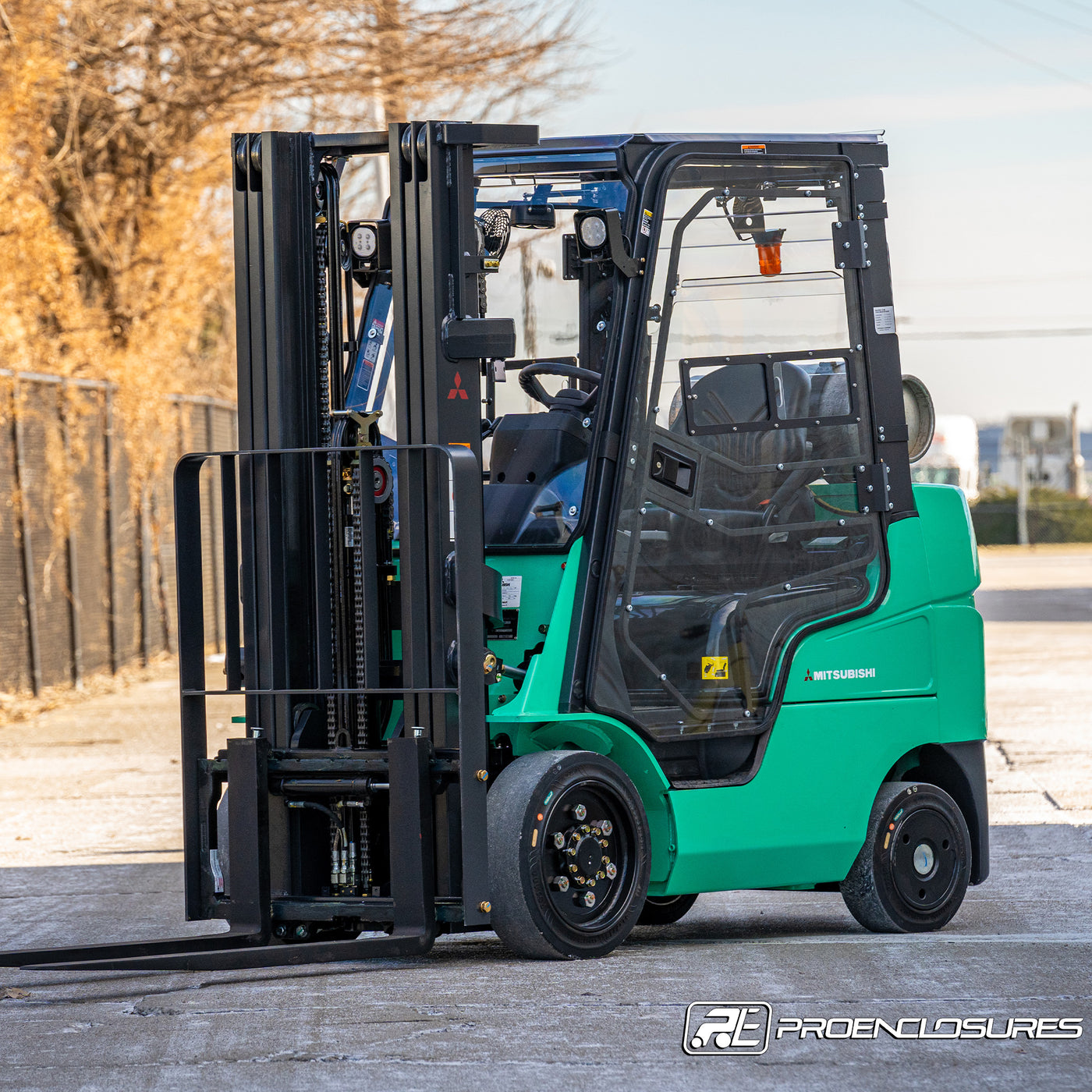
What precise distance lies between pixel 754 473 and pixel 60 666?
1224 cm

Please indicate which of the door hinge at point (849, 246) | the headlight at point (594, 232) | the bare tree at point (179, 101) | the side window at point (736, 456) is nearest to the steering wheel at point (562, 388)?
the side window at point (736, 456)

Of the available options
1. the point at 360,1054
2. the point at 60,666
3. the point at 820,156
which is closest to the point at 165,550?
the point at 60,666

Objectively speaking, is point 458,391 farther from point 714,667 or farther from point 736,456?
point 714,667

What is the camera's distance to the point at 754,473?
6.88 metres

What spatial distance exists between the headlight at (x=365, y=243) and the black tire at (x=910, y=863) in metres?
2.77

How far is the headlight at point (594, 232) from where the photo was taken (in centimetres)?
646

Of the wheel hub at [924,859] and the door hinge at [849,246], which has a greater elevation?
the door hinge at [849,246]

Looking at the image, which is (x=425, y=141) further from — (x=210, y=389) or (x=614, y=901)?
(x=210, y=389)

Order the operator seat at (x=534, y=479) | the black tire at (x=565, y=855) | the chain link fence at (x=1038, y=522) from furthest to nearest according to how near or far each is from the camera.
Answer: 1. the chain link fence at (x=1038, y=522)
2. the operator seat at (x=534, y=479)
3. the black tire at (x=565, y=855)

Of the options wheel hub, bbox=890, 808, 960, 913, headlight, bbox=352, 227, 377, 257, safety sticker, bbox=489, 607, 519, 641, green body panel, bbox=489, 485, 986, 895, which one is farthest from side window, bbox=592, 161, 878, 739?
headlight, bbox=352, 227, 377, 257

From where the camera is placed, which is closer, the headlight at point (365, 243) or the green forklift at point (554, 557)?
the green forklift at point (554, 557)

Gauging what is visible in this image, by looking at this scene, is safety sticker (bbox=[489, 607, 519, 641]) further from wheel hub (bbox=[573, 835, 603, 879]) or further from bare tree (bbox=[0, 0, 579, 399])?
bare tree (bbox=[0, 0, 579, 399])

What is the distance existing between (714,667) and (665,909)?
1.43 m

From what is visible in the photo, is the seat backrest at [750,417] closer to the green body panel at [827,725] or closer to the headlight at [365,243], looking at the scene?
the green body panel at [827,725]
